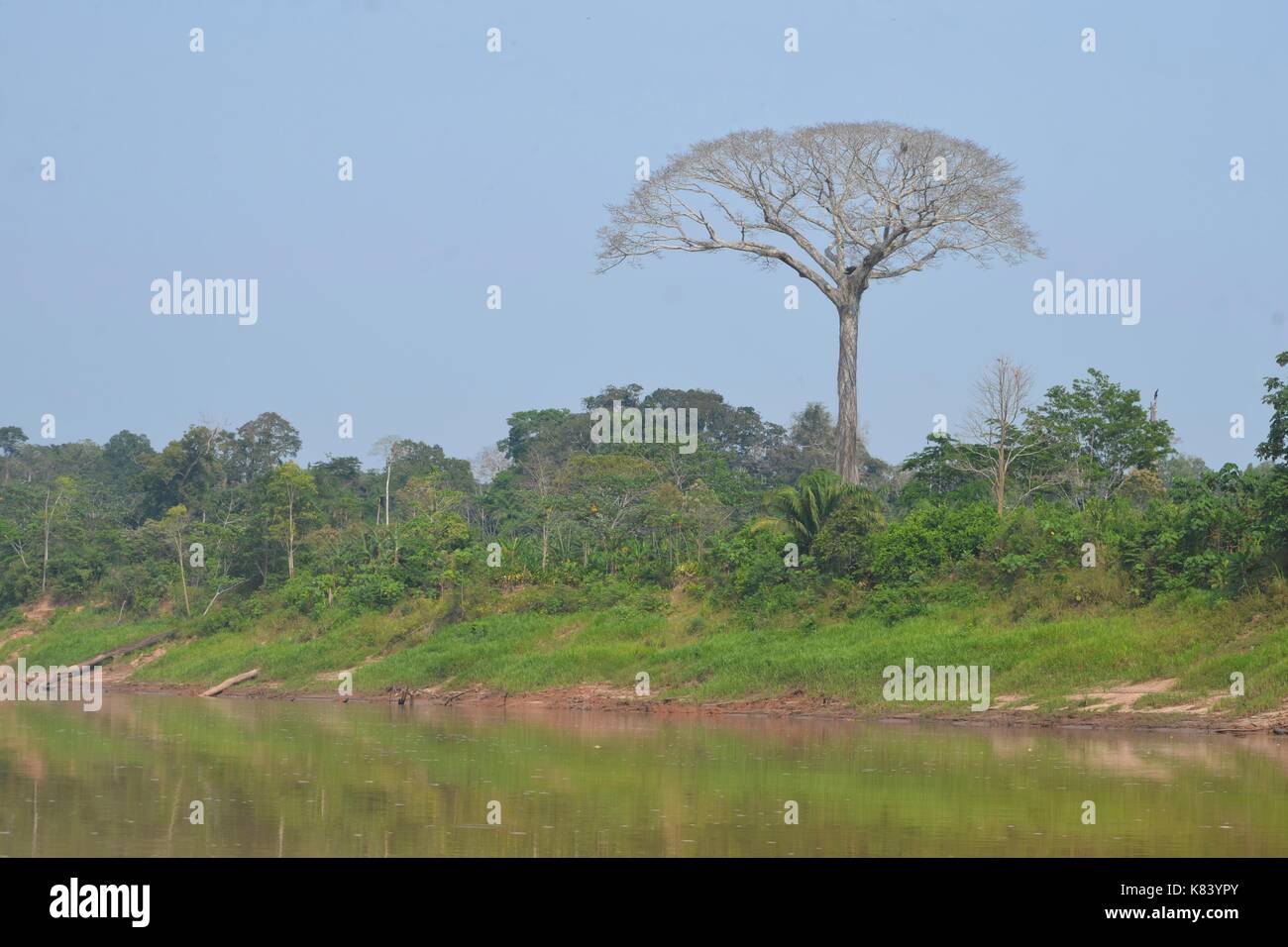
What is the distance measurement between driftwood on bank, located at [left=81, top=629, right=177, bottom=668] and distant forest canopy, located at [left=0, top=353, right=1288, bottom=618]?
153 cm

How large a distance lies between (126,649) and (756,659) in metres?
18.5

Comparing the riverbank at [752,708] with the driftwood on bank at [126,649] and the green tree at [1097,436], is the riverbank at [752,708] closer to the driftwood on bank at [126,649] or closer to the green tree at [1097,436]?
the driftwood on bank at [126,649]

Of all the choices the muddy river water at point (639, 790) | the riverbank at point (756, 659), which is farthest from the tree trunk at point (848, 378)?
the muddy river water at point (639, 790)

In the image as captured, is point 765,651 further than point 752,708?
Yes

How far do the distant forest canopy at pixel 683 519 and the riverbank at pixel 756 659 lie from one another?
0.96 m

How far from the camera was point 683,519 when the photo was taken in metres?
34.4

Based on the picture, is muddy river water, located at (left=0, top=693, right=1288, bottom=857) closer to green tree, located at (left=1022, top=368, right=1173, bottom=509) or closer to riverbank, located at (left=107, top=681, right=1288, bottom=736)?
riverbank, located at (left=107, top=681, right=1288, bottom=736)

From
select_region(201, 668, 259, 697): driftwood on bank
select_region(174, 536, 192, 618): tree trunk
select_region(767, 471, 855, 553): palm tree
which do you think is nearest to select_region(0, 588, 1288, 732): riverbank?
select_region(201, 668, 259, 697): driftwood on bank

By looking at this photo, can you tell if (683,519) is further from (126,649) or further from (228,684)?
(126,649)

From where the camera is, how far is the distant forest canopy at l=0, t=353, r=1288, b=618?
26828mm

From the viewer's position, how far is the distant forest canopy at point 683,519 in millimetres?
26828

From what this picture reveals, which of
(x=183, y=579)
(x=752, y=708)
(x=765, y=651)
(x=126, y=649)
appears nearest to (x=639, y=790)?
(x=752, y=708)
